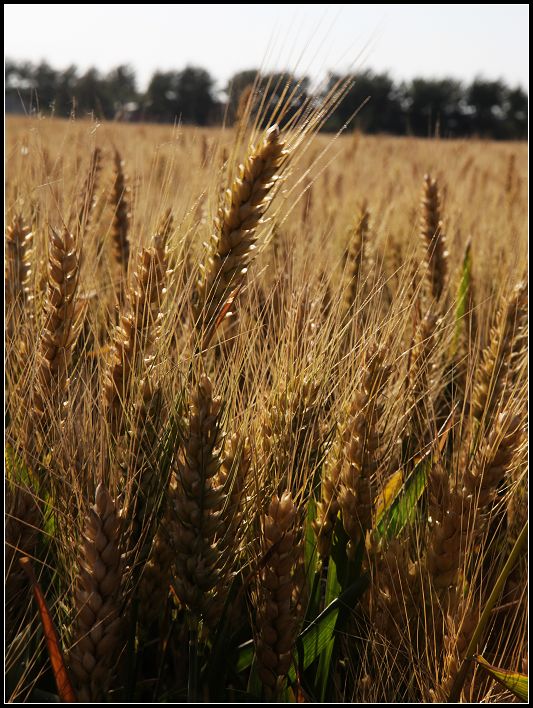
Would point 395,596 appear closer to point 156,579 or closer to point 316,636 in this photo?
point 316,636

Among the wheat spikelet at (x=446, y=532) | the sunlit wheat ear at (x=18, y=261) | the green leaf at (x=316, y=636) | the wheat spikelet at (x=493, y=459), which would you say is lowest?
the green leaf at (x=316, y=636)

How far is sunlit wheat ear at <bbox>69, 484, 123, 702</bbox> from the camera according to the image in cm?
88

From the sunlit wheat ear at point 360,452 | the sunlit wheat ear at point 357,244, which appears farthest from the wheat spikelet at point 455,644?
the sunlit wheat ear at point 357,244

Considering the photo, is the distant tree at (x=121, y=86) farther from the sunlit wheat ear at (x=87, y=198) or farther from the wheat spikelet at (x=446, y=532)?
the wheat spikelet at (x=446, y=532)

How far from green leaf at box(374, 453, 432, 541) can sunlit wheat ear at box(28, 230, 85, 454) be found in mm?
649

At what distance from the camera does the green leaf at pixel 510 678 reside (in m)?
0.92

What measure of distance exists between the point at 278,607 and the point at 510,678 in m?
0.34

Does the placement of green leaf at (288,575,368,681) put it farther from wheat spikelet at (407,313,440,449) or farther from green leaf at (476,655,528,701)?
wheat spikelet at (407,313,440,449)

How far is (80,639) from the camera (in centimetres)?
87

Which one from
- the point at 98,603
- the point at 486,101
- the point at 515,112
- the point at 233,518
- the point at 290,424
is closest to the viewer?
the point at 98,603

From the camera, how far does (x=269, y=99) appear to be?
1362 mm

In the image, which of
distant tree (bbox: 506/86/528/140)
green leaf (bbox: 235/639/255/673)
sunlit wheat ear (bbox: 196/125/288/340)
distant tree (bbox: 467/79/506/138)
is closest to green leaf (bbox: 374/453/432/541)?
green leaf (bbox: 235/639/255/673)

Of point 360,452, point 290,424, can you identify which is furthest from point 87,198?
point 360,452

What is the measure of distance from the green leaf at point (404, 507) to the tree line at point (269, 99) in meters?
0.69
